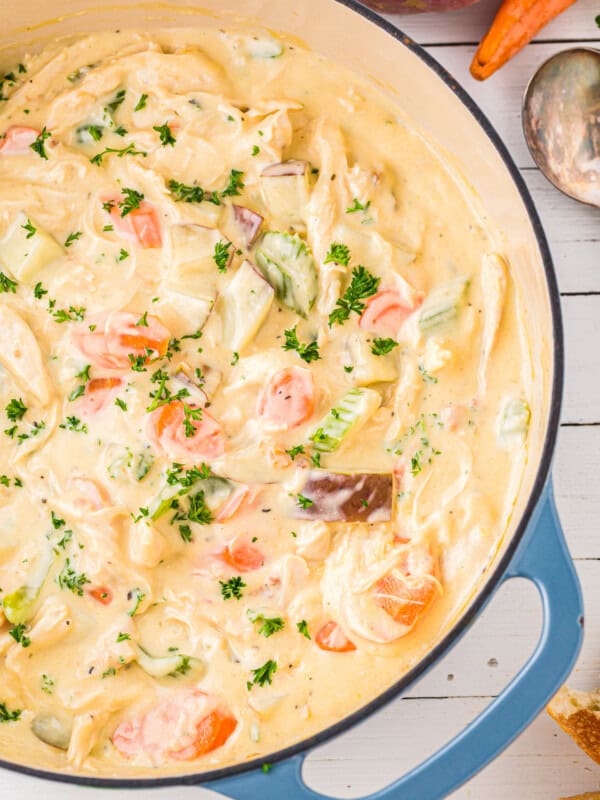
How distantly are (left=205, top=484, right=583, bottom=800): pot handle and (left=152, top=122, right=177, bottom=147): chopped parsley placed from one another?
1352mm

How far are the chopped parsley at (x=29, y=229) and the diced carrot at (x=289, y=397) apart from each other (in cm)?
76

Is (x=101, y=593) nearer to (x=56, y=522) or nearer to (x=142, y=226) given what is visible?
(x=56, y=522)

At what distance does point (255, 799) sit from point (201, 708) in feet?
1.06

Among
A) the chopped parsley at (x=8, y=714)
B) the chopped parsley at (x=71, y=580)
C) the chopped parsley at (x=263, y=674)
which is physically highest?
the chopped parsley at (x=71, y=580)

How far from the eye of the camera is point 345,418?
2.62 meters

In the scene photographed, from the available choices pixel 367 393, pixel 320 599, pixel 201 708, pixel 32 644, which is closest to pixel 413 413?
pixel 367 393

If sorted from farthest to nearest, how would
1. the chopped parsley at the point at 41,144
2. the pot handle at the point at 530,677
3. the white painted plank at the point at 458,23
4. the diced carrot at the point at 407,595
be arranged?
the white painted plank at the point at 458,23
the chopped parsley at the point at 41,144
the diced carrot at the point at 407,595
the pot handle at the point at 530,677

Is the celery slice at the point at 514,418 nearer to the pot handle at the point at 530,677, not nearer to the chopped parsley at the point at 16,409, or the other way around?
the pot handle at the point at 530,677

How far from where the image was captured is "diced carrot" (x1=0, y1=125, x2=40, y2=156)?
2721 mm

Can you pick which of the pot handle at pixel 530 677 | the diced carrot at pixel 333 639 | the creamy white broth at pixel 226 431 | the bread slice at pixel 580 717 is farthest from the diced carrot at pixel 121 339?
the bread slice at pixel 580 717

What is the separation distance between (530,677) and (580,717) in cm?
57

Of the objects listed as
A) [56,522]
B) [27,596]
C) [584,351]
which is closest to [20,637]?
[27,596]

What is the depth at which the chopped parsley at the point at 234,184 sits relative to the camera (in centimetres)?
268

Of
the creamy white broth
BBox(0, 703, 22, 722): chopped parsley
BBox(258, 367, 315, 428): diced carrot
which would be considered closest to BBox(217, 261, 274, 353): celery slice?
the creamy white broth
